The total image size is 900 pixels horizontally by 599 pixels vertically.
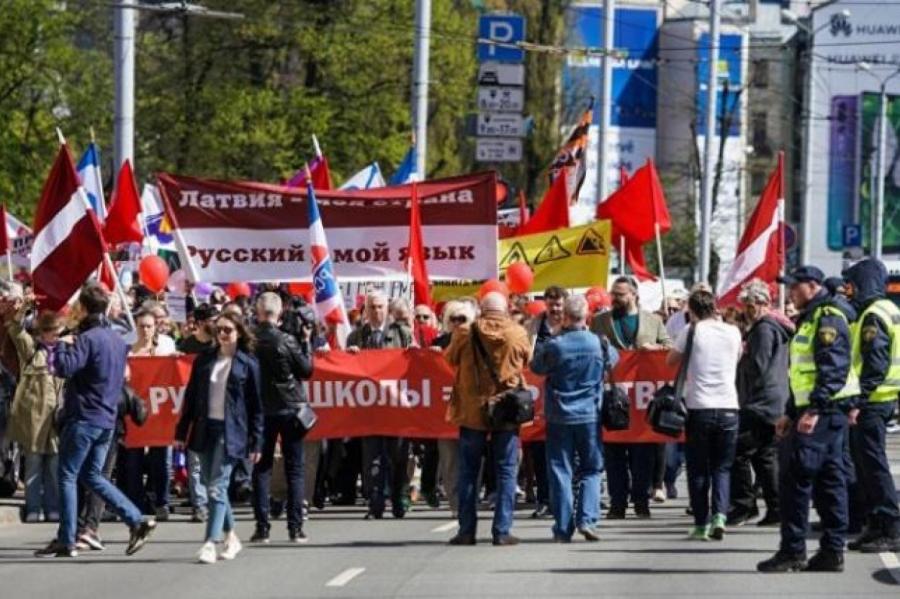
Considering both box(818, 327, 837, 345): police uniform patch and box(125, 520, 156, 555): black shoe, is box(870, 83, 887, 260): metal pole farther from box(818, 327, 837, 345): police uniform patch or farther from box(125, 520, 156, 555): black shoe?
box(818, 327, 837, 345): police uniform patch

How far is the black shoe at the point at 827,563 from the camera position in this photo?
15.6m

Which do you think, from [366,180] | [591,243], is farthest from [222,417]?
[366,180]

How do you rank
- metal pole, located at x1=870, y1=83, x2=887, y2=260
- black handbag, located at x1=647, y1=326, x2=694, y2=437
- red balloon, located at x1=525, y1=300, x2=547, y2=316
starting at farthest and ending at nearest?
metal pole, located at x1=870, y1=83, x2=887, y2=260 < red balloon, located at x1=525, y1=300, x2=547, y2=316 < black handbag, located at x1=647, y1=326, x2=694, y2=437

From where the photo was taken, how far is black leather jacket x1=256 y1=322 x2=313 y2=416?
17578mm

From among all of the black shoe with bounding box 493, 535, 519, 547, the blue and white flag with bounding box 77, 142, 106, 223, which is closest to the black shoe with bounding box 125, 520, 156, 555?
the black shoe with bounding box 493, 535, 519, 547

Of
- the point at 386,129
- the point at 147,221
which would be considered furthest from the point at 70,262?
the point at 386,129

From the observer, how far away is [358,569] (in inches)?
628

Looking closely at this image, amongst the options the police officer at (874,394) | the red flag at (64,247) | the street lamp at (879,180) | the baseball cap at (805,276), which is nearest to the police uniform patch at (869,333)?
the police officer at (874,394)

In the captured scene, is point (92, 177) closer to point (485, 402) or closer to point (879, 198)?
point (485, 402)

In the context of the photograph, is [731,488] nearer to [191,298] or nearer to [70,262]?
[70,262]

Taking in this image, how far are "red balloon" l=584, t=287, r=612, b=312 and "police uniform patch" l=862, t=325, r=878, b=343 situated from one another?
710 centimetres

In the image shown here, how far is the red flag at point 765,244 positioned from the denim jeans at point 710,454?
6.36m

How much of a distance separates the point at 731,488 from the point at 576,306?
2556 mm

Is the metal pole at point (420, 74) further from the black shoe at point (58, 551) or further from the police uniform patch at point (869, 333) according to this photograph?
the police uniform patch at point (869, 333)
